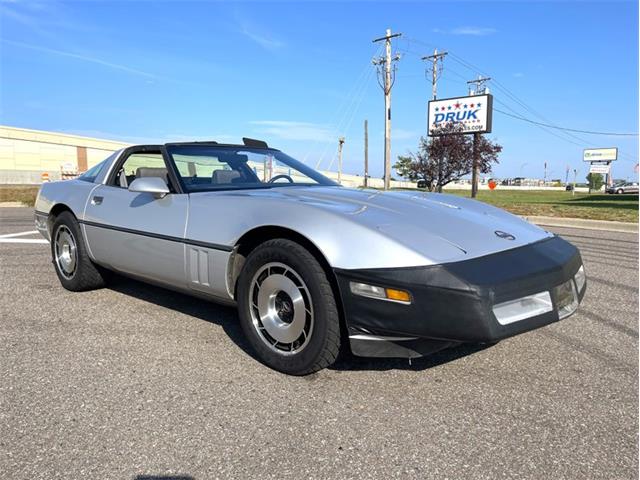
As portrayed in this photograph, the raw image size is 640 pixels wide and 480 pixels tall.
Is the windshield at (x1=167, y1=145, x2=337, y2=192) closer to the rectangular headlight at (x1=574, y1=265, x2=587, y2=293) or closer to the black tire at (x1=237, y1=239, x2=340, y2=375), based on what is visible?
the black tire at (x1=237, y1=239, x2=340, y2=375)

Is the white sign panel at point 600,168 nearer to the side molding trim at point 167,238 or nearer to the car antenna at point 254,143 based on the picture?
the car antenna at point 254,143

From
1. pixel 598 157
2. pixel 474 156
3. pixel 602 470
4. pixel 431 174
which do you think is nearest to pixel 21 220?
pixel 602 470

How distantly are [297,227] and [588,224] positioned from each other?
10.9 m

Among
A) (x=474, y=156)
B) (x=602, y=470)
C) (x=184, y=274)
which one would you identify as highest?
(x=474, y=156)

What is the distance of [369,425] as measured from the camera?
2117mm

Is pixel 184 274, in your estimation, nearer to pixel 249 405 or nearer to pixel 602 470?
pixel 249 405

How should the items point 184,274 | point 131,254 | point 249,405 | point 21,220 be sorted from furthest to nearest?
point 21,220, point 131,254, point 184,274, point 249,405

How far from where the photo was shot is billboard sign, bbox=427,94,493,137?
24.0m

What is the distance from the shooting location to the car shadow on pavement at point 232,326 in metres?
2.75

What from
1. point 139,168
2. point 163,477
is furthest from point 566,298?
point 139,168

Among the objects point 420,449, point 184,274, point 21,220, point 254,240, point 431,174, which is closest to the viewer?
point 420,449

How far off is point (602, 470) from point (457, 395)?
0.71 metres

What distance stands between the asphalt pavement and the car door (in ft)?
1.47

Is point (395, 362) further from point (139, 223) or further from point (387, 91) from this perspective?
point (387, 91)
